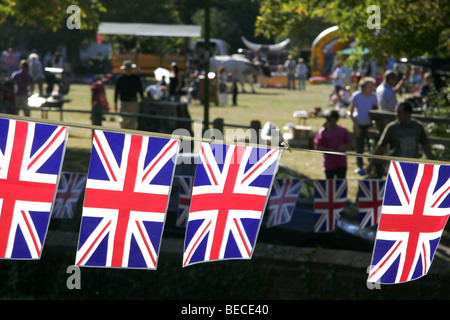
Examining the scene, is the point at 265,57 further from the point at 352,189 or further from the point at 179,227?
the point at 179,227

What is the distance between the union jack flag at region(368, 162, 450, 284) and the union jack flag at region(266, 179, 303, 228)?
3423 mm

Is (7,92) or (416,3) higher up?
(416,3)

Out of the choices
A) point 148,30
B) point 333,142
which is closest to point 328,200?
point 333,142

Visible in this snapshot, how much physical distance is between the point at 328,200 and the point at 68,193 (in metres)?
3.03

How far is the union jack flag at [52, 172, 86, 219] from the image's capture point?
9383 mm

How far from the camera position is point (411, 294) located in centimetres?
941

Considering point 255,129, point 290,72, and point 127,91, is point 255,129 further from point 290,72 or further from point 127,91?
point 290,72

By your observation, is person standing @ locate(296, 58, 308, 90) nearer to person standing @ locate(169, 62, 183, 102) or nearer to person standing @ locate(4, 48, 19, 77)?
person standing @ locate(4, 48, 19, 77)

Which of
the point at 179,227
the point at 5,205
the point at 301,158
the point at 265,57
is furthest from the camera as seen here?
the point at 265,57

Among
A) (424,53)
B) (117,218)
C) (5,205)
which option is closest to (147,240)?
(117,218)

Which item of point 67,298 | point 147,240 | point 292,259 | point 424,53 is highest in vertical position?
point 424,53

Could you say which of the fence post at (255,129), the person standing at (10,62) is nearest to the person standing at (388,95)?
the fence post at (255,129)

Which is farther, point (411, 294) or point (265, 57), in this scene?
point (265, 57)

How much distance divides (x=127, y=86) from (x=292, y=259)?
9.43m
